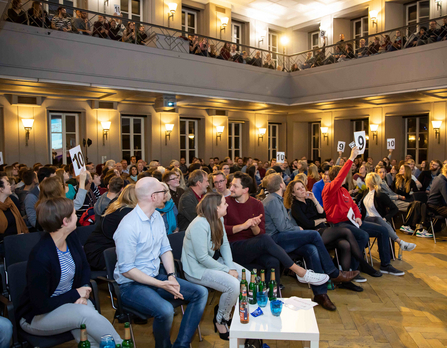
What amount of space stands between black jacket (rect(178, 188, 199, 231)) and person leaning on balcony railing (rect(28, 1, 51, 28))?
645 cm

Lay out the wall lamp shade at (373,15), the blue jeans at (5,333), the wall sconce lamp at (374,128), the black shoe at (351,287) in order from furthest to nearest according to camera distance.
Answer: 1. the wall lamp shade at (373,15)
2. the wall sconce lamp at (374,128)
3. the black shoe at (351,287)
4. the blue jeans at (5,333)

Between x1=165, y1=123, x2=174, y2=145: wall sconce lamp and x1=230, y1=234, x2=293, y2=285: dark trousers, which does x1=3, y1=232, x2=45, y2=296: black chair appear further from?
x1=165, y1=123, x2=174, y2=145: wall sconce lamp

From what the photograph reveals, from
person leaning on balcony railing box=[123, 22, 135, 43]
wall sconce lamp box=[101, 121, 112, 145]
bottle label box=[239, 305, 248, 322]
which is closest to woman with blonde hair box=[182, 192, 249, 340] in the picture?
bottle label box=[239, 305, 248, 322]

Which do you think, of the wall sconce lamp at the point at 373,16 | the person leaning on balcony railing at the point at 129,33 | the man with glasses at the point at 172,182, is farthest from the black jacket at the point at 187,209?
the wall sconce lamp at the point at 373,16

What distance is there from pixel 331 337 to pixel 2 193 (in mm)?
3617

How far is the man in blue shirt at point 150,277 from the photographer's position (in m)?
2.86

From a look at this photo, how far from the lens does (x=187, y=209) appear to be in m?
4.66

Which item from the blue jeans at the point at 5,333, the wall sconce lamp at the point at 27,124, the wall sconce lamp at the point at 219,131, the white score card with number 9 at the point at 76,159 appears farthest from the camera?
the wall sconce lamp at the point at 219,131

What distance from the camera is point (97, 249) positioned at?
377cm

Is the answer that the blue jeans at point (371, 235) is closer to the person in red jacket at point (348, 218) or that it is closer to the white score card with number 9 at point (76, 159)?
the person in red jacket at point (348, 218)

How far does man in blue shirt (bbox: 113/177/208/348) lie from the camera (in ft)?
9.37

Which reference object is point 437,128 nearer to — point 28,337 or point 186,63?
point 186,63

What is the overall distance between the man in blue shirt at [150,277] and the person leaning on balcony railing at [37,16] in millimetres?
7448

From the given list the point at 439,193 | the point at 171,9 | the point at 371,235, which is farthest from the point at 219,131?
the point at 371,235
